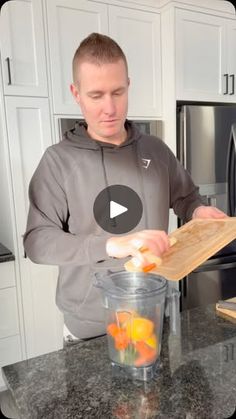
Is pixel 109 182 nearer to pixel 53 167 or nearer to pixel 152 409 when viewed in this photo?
pixel 53 167

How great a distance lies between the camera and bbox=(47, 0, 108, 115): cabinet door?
1.74 meters

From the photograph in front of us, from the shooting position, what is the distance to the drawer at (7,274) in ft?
5.72

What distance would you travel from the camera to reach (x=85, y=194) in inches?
38.7

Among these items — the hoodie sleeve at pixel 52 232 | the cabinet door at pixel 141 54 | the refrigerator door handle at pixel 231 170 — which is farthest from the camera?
the refrigerator door handle at pixel 231 170

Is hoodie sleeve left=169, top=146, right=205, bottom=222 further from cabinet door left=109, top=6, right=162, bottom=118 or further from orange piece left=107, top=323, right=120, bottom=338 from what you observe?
cabinet door left=109, top=6, right=162, bottom=118

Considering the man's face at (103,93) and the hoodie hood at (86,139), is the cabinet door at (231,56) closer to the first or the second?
the hoodie hood at (86,139)

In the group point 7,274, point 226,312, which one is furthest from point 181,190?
point 7,274

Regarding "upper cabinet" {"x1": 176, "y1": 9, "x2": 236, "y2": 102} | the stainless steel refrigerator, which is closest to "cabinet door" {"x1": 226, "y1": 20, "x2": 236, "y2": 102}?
"upper cabinet" {"x1": 176, "y1": 9, "x2": 236, "y2": 102}

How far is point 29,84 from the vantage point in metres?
1.72

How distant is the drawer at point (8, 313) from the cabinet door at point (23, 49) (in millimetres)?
975

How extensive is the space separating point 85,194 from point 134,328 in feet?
1.40

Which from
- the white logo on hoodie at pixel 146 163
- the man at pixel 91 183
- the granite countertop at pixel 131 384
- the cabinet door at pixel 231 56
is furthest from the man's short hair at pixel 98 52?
the cabinet door at pixel 231 56

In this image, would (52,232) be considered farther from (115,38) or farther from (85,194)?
(115,38)

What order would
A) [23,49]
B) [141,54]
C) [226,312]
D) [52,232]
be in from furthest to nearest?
[141,54]
[23,49]
[226,312]
[52,232]
